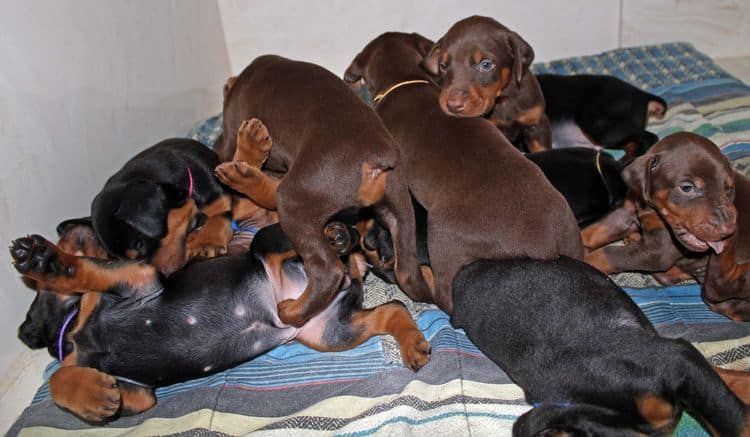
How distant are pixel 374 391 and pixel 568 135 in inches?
103

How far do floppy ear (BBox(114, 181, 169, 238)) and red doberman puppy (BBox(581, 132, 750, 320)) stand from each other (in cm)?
220

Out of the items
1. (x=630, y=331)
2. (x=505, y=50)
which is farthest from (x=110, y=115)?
(x=630, y=331)

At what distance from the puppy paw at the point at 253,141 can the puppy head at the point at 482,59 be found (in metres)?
0.98

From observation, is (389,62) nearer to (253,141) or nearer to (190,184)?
(253,141)

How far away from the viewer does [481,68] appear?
3.63 meters

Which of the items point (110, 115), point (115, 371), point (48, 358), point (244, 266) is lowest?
point (48, 358)

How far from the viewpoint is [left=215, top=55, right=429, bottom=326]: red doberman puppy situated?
273 cm

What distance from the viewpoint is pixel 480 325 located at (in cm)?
262

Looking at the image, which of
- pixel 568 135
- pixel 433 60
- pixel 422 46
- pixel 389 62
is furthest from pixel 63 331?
pixel 568 135

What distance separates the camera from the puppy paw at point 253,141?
126 inches

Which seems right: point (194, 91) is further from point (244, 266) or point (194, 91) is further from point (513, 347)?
point (513, 347)

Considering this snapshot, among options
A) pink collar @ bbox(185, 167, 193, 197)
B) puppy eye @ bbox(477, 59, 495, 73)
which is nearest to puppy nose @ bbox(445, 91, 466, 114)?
puppy eye @ bbox(477, 59, 495, 73)

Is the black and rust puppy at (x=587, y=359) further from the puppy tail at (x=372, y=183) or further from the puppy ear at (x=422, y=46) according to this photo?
the puppy ear at (x=422, y=46)

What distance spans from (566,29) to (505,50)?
7.95ft
